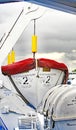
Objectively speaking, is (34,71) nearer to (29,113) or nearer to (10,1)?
(29,113)

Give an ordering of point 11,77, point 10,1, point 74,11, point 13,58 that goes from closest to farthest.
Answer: point 10,1 < point 74,11 < point 11,77 < point 13,58

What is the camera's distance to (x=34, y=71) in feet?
14.3

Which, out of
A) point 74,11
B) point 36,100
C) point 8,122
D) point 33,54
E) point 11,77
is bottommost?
point 8,122

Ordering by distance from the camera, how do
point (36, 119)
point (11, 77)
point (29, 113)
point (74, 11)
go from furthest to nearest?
point (11, 77) < point (29, 113) < point (36, 119) < point (74, 11)

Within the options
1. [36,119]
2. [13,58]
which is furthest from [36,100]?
[13,58]

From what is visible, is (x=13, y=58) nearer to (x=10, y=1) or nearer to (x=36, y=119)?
(x=36, y=119)

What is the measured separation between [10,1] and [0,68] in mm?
2809

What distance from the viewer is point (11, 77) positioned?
4328 mm

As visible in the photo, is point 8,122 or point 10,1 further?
point 8,122

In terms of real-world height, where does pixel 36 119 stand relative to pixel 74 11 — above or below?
below

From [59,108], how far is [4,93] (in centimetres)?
85

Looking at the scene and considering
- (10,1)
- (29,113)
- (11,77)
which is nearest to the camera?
(10,1)

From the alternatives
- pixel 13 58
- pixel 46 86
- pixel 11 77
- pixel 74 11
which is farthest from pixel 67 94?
pixel 74 11

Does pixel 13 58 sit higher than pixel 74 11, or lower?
lower
